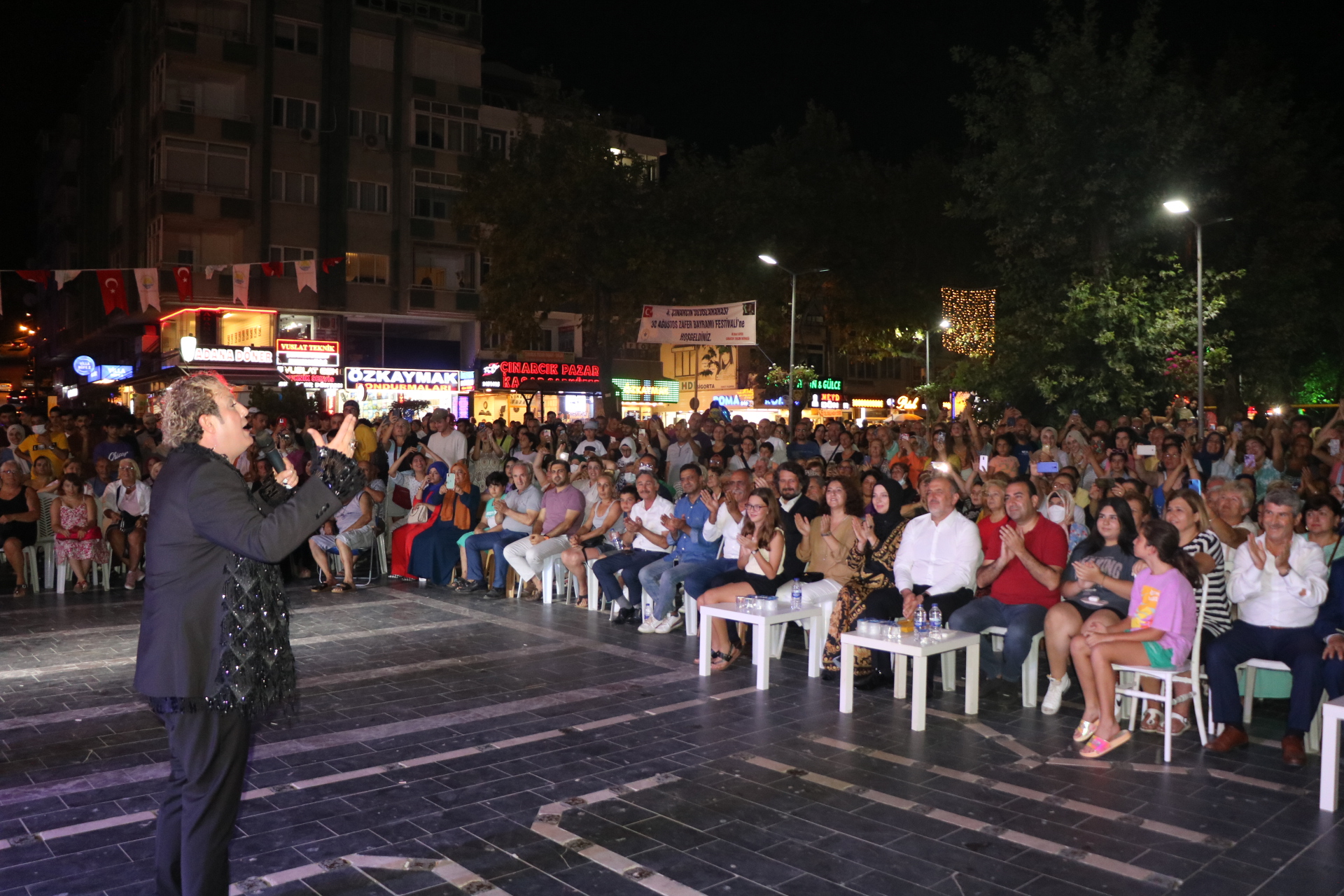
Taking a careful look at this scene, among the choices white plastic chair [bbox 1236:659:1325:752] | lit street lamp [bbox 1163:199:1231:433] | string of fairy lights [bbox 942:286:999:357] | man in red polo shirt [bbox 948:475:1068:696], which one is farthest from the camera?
string of fairy lights [bbox 942:286:999:357]

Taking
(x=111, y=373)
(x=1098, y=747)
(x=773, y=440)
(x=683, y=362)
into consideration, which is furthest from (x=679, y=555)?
(x=683, y=362)

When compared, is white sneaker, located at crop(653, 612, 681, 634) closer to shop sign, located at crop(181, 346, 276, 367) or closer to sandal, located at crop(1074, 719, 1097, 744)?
sandal, located at crop(1074, 719, 1097, 744)

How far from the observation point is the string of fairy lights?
25281 millimetres

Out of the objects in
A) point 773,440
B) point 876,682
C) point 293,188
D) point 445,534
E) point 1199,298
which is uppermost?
point 293,188

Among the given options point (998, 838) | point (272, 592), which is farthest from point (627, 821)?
point (272, 592)

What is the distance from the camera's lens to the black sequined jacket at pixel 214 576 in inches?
127

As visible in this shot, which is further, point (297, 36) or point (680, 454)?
point (297, 36)

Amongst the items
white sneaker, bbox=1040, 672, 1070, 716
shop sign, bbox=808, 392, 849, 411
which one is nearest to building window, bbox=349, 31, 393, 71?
shop sign, bbox=808, 392, 849, 411

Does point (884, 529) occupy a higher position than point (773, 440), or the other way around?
point (773, 440)

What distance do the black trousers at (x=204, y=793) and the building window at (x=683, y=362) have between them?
45.0m

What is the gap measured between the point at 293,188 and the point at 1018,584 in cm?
3081

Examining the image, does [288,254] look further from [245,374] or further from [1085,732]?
[1085,732]

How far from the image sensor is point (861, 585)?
785cm

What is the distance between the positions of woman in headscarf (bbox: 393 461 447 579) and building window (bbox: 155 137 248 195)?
23269 mm
